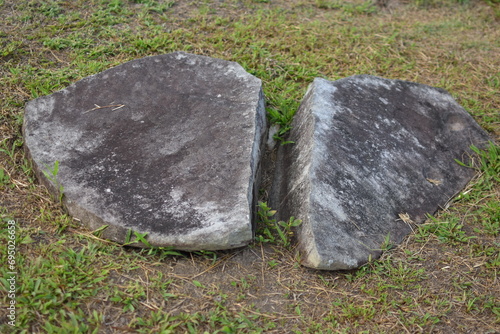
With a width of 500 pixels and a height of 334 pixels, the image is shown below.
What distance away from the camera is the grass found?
2127mm

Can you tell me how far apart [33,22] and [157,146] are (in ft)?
6.10

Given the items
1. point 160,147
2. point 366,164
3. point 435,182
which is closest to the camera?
point 160,147

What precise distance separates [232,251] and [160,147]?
2.23 feet

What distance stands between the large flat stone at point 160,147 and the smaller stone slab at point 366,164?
10.8 inches

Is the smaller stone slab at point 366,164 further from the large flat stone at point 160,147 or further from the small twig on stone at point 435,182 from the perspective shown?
the large flat stone at point 160,147

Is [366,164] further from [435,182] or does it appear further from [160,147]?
[160,147]

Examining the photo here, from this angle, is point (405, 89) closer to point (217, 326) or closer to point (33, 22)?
point (217, 326)

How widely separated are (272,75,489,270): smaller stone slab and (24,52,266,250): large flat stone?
27 centimetres

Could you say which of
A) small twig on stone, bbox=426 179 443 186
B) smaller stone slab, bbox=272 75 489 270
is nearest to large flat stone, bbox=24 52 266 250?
smaller stone slab, bbox=272 75 489 270

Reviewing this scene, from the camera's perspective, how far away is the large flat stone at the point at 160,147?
7.57 ft

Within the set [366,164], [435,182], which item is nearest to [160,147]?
[366,164]

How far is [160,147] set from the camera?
8.64ft

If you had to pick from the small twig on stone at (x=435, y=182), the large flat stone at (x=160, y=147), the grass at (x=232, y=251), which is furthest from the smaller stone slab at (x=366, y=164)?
the large flat stone at (x=160, y=147)

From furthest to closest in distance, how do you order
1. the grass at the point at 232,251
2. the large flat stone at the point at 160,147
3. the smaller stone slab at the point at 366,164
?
the smaller stone slab at the point at 366,164, the large flat stone at the point at 160,147, the grass at the point at 232,251
